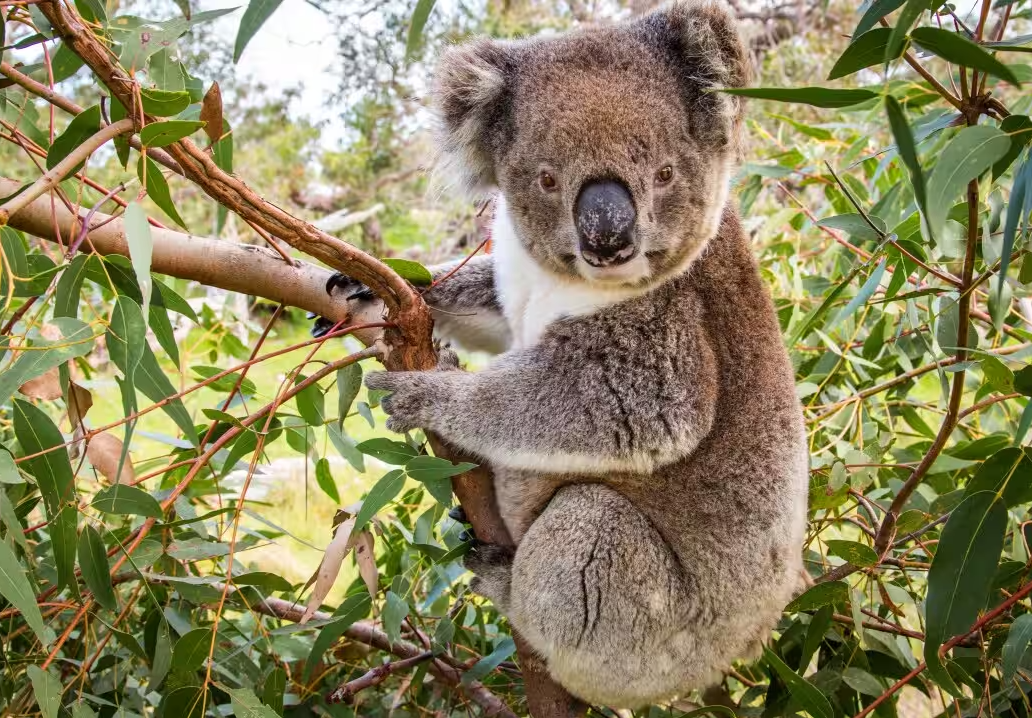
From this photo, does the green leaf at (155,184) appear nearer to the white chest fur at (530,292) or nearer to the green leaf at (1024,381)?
the white chest fur at (530,292)

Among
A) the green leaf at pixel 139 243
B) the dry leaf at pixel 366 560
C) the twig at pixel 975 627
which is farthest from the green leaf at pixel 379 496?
the twig at pixel 975 627

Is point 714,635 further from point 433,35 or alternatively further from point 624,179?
point 433,35

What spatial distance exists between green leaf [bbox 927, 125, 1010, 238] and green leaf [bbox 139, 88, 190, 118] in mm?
930

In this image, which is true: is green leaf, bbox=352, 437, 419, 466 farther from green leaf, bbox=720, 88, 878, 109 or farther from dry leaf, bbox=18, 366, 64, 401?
green leaf, bbox=720, 88, 878, 109

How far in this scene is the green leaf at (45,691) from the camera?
4.15 feet

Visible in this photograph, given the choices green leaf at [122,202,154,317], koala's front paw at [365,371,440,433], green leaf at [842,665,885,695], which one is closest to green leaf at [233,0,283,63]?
green leaf at [122,202,154,317]

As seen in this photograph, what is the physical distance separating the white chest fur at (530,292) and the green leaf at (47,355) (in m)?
1.07

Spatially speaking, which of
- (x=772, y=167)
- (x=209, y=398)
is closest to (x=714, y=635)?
(x=772, y=167)

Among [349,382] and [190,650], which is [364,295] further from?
[190,650]

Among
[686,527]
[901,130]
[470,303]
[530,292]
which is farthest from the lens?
[470,303]

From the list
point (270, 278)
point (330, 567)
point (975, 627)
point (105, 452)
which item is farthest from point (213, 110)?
point (975, 627)

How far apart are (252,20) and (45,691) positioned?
100 centimetres

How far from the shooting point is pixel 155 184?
3.95 ft

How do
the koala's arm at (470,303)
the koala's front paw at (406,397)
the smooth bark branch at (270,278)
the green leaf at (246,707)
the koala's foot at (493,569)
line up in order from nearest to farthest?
the green leaf at (246,707)
the smooth bark branch at (270,278)
the koala's front paw at (406,397)
the koala's foot at (493,569)
the koala's arm at (470,303)
